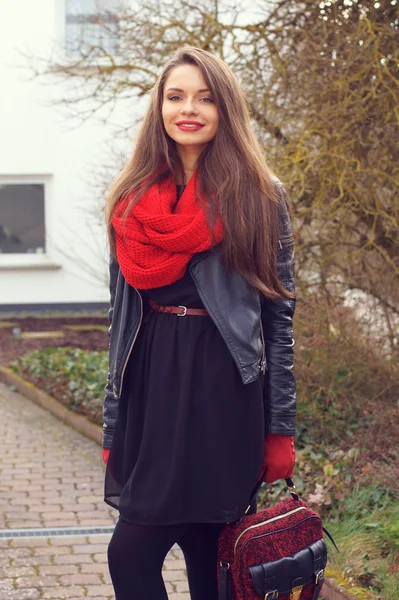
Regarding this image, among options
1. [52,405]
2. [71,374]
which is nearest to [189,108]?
[52,405]

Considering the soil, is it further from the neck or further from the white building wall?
the neck

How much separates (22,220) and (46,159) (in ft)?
3.59

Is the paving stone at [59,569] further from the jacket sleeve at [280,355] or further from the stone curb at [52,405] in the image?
the stone curb at [52,405]

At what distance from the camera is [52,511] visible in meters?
5.36

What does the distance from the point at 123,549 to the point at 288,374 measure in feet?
2.36

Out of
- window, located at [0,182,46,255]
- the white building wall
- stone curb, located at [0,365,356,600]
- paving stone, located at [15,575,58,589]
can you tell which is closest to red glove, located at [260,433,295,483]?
paving stone, located at [15,575,58,589]

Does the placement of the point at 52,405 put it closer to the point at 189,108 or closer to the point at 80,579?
the point at 80,579

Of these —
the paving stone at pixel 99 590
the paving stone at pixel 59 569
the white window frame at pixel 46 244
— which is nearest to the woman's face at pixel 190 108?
the paving stone at pixel 99 590

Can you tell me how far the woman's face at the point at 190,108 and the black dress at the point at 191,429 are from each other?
1.40 feet

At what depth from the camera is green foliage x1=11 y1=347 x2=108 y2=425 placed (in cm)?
764

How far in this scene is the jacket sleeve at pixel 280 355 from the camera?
289cm

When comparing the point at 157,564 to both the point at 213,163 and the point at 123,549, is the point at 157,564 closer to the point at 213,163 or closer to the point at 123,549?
the point at 123,549

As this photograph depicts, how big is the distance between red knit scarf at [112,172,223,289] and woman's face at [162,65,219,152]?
0.45 ft

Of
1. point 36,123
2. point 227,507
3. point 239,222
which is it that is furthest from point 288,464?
point 36,123
